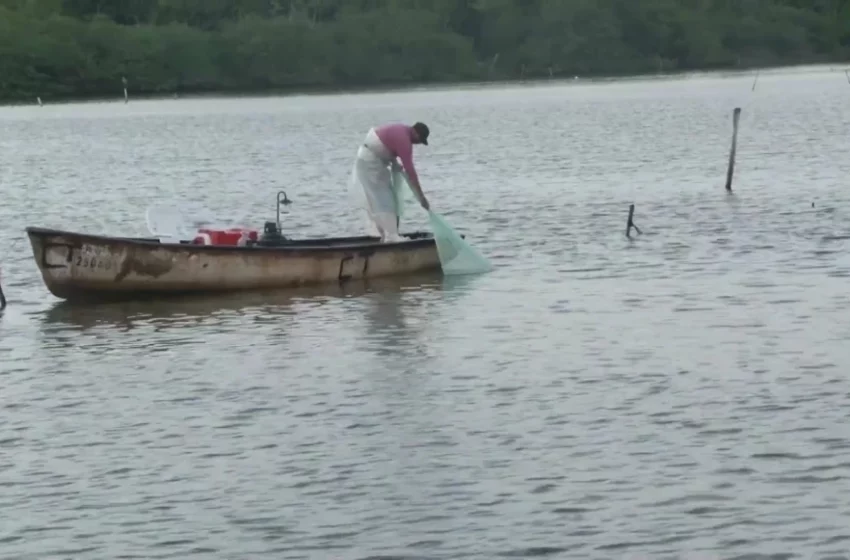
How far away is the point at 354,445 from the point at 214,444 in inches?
42.2

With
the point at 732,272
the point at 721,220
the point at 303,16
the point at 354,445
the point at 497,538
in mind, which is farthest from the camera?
the point at 303,16

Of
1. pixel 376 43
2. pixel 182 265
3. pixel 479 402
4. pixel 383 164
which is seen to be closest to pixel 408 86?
pixel 376 43

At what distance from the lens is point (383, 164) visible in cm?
2262

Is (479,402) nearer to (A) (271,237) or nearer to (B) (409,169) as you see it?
(B) (409,169)

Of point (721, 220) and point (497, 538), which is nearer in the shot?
point (497, 538)

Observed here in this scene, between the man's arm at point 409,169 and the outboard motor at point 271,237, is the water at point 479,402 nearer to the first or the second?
the outboard motor at point 271,237

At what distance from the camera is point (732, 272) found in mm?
22922

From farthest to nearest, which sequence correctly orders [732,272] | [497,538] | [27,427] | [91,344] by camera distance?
[732,272] → [91,344] → [27,427] → [497,538]

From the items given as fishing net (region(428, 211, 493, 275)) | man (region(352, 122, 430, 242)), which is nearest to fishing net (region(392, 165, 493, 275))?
fishing net (region(428, 211, 493, 275))

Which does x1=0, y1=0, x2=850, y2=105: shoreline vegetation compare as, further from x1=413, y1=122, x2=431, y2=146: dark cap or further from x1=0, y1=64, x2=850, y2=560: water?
x1=413, y1=122, x2=431, y2=146: dark cap

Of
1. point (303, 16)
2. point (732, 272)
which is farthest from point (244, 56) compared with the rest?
point (732, 272)

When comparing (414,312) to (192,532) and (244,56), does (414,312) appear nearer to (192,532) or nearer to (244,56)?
(192,532)

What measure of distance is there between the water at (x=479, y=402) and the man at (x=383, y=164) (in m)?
0.93

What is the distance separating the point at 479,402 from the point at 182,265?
22.6 feet
